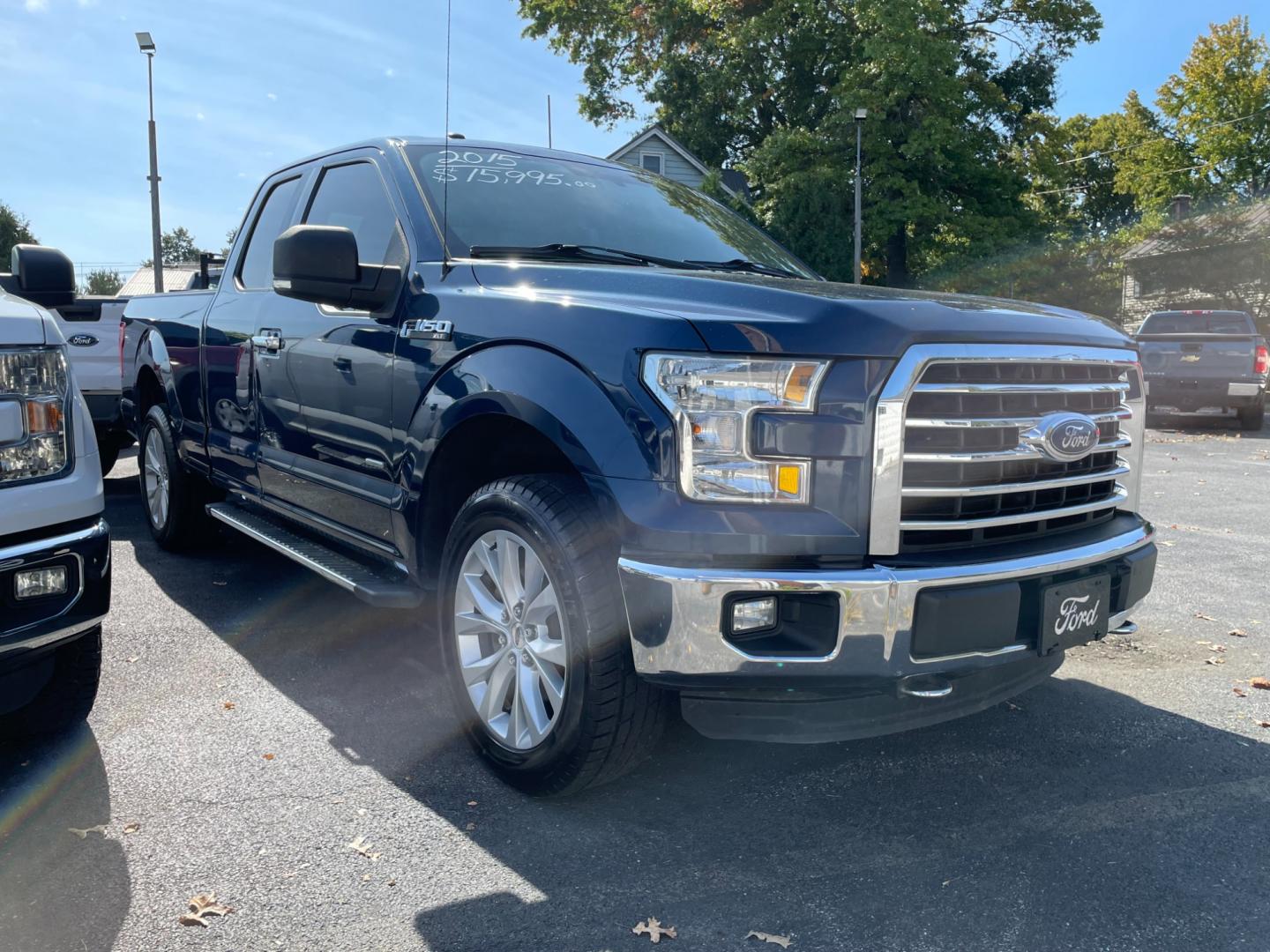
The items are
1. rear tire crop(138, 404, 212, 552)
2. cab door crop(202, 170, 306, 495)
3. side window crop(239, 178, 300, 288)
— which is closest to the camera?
cab door crop(202, 170, 306, 495)

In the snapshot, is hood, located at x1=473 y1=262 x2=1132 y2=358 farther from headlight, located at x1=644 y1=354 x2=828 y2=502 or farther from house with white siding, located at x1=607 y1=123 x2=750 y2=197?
house with white siding, located at x1=607 y1=123 x2=750 y2=197

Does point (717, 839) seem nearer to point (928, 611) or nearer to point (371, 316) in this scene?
point (928, 611)

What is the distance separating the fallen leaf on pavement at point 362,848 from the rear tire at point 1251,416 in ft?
47.3

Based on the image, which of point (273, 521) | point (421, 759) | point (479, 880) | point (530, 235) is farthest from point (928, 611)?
point (273, 521)

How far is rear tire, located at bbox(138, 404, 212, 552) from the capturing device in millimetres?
5578

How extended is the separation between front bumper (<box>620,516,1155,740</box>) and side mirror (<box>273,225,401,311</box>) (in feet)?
4.81

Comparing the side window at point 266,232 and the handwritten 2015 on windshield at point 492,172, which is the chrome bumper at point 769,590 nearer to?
the handwritten 2015 on windshield at point 492,172

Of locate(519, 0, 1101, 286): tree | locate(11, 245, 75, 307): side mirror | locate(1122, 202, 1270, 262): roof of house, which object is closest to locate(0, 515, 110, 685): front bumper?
locate(11, 245, 75, 307): side mirror

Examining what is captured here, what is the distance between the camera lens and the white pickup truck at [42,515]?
2.67 meters

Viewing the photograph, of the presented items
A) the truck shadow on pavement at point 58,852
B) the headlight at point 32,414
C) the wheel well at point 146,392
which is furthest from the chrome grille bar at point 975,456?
the wheel well at point 146,392

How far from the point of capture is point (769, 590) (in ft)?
7.94

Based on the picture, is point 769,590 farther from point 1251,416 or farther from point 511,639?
point 1251,416

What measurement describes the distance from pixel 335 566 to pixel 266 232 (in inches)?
73.5

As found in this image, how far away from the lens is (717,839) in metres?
2.73
